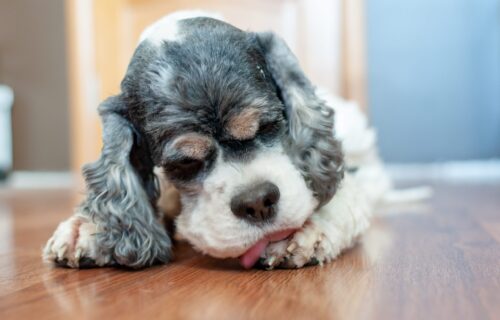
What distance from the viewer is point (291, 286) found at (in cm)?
133

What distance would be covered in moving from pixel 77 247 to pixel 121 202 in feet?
0.58

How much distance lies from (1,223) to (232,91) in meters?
1.90

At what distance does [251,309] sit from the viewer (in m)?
1.15

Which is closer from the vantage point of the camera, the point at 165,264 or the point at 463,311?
the point at 463,311

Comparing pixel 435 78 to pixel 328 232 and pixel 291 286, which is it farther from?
pixel 291 286

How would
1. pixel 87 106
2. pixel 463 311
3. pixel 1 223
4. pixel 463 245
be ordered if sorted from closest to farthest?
pixel 463 311 < pixel 463 245 < pixel 1 223 < pixel 87 106

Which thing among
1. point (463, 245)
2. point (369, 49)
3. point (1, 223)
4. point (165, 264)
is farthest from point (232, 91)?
point (369, 49)

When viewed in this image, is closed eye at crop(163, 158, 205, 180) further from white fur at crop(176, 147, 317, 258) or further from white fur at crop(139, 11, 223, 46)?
white fur at crop(139, 11, 223, 46)

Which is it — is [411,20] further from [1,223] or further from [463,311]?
[463,311]

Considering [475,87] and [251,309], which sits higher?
[475,87]

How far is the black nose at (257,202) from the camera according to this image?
1413 millimetres

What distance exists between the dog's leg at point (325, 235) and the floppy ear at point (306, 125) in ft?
0.21

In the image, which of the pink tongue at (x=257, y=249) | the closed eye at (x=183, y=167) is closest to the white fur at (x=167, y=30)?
the closed eye at (x=183, y=167)

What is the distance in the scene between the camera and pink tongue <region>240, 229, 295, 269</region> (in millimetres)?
1515
